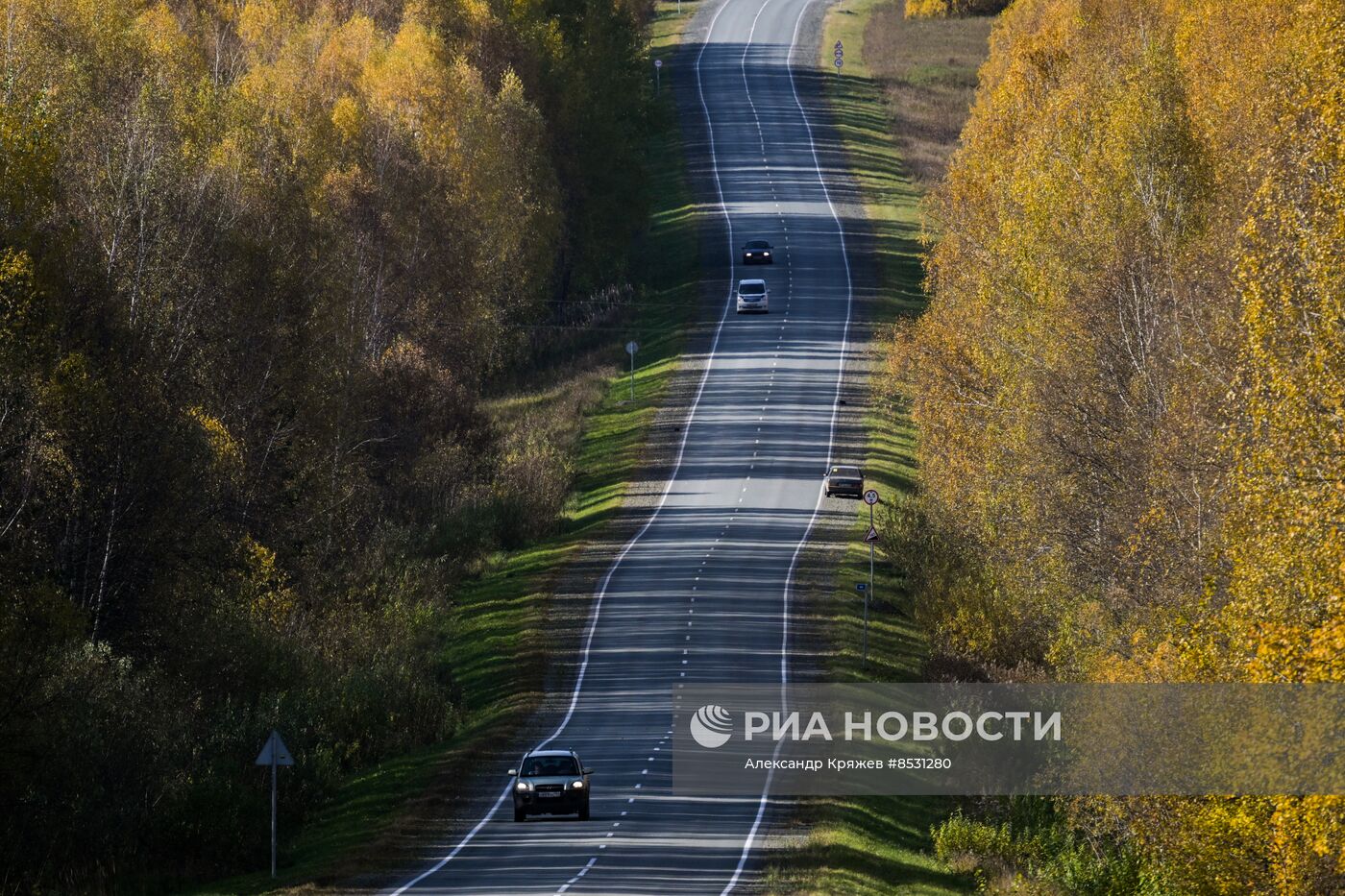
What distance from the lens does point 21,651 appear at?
34.8m

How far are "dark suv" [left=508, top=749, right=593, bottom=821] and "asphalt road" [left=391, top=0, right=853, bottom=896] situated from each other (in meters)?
0.36

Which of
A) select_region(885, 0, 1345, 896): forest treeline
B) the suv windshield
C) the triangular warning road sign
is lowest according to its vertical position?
the triangular warning road sign

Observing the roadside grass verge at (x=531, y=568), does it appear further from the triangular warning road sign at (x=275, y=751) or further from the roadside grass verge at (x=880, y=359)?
the roadside grass verge at (x=880, y=359)

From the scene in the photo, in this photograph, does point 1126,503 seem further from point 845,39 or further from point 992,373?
point 845,39

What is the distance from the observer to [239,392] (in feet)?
180

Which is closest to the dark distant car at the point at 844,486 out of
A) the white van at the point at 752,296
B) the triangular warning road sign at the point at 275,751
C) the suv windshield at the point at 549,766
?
the white van at the point at 752,296

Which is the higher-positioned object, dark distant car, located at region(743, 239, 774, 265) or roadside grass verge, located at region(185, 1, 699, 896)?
dark distant car, located at region(743, 239, 774, 265)

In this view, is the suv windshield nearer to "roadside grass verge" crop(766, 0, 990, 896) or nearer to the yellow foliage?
"roadside grass verge" crop(766, 0, 990, 896)

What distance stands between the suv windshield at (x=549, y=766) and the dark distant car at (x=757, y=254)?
6889cm

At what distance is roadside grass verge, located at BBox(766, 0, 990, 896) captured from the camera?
3666cm

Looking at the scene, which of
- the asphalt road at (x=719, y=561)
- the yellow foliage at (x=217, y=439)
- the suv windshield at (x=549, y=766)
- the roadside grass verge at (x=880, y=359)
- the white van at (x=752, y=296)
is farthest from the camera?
the white van at (x=752, y=296)

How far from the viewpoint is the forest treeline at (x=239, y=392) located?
36875 millimetres

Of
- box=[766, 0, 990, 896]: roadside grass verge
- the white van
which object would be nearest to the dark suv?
box=[766, 0, 990, 896]: roadside grass verge

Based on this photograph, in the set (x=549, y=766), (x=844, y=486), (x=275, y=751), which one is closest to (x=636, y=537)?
(x=844, y=486)
